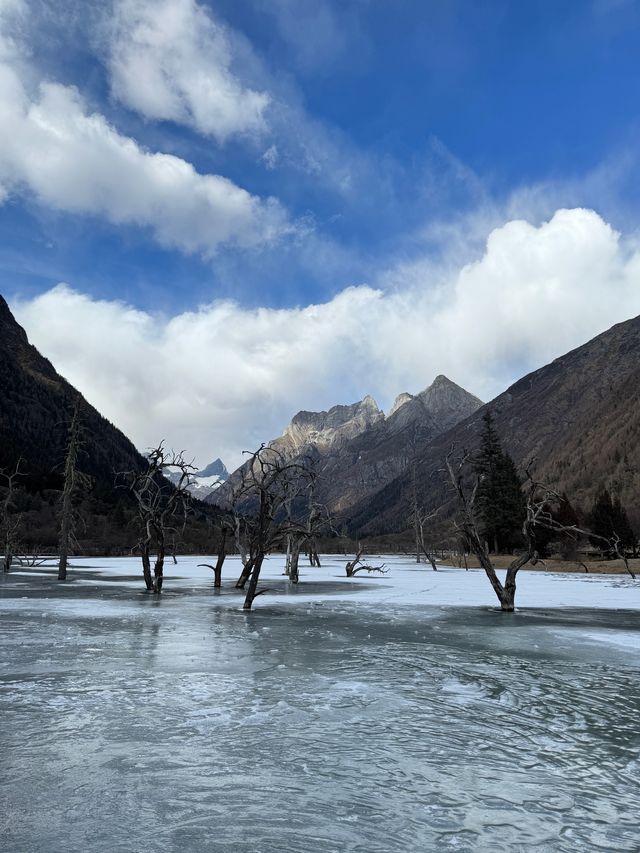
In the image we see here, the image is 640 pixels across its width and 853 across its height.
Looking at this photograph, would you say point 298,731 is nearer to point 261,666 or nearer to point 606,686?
point 261,666

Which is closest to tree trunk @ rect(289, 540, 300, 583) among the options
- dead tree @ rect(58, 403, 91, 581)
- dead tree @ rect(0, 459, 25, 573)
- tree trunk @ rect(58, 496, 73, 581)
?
dead tree @ rect(58, 403, 91, 581)

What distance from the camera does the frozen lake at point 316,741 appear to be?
4.99 m

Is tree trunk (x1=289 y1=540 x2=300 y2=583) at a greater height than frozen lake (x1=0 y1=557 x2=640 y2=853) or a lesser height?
greater

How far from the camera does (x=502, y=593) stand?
23.4m

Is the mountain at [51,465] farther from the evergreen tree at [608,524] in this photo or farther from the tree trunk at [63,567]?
the evergreen tree at [608,524]

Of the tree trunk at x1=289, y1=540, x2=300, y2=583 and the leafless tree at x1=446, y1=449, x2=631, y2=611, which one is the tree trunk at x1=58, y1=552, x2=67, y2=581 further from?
the leafless tree at x1=446, y1=449, x2=631, y2=611

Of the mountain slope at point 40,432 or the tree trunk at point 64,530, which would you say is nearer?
the tree trunk at point 64,530

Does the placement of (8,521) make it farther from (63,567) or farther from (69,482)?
(69,482)

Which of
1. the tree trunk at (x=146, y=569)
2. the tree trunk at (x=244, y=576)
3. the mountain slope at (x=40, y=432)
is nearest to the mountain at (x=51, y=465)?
the mountain slope at (x=40, y=432)

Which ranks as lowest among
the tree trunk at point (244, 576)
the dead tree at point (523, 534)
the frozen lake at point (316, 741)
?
the frozen lake at point (316, 741)

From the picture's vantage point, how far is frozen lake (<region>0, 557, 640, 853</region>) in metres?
4.99

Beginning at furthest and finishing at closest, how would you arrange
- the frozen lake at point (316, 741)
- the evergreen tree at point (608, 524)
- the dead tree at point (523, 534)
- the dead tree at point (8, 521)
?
the evergreen tree at point (608, 524) → the dead tree at point (8, 521) → the dead tree at point (523, 534) → the frozen lake at point (316, 741)

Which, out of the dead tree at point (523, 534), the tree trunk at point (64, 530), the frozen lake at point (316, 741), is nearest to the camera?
the frozen lake at point (316, 741)

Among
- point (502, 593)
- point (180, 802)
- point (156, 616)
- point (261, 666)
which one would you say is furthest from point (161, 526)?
point (180, 802)
